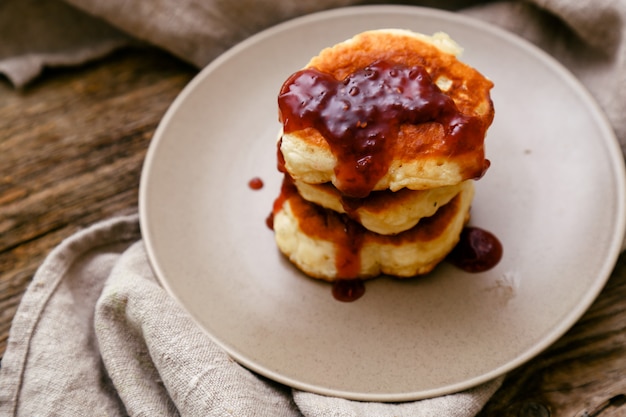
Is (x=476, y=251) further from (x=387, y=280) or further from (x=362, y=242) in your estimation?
(x=362, y=242)

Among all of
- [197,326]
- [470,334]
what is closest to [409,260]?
[470,334]

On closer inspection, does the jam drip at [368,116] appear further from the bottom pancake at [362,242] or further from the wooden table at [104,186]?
the wooden table at [104,186]

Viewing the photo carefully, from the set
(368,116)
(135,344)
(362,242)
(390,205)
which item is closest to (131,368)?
(135,344)

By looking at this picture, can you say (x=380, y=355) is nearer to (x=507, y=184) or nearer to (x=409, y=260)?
(x=409, y=260)

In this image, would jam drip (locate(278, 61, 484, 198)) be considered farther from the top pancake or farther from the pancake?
the pancake

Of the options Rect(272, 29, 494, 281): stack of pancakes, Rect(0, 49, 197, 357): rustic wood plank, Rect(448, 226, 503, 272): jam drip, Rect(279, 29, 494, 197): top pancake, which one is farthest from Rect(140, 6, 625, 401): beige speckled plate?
Rect(279, 29, 494, 197): top pancake
